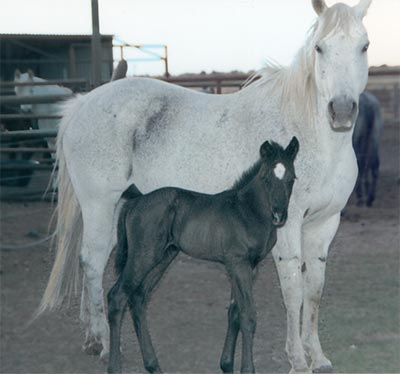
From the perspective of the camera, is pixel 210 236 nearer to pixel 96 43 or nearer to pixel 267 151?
pixel 267 151

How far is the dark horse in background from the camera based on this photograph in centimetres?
1066

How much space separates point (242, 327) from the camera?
9.17 feet

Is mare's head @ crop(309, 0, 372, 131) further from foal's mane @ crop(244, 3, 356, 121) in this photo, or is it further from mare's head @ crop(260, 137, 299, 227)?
mare's head @ crop(260, 137, 299, 227)

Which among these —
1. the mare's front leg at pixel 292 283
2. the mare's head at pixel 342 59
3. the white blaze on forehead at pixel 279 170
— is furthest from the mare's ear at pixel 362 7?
the mare's front leg at pixel 292 283

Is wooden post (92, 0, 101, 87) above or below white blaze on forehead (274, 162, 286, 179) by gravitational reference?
above

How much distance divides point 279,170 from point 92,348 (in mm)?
2228

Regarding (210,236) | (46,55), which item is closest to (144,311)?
(210,236)

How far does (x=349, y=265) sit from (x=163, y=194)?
14.9 feet

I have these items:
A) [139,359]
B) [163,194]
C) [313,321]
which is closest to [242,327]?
[163,194]

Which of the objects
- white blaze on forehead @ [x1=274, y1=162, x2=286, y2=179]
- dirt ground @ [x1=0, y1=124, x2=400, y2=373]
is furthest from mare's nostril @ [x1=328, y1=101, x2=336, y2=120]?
dirt ground @ [x1=0, y1=124, x2=400, y2=373]

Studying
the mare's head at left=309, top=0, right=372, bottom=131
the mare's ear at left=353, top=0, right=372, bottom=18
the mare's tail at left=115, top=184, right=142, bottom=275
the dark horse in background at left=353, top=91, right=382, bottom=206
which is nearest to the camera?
the mare's head at left=309, top=0, right=372, bottom=131

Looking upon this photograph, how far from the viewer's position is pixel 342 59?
304cm

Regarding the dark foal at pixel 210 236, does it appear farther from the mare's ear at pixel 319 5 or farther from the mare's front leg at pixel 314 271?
the mare's front leg at pixel 314 271

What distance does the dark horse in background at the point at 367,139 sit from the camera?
10.7 metres
